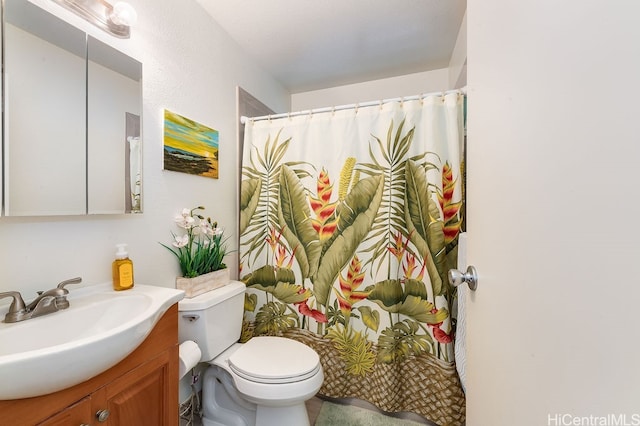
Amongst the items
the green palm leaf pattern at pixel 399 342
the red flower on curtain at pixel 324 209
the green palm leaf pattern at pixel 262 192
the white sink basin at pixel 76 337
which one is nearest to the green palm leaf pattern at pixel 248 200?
the green palm leaf pattern at pixel 262 192

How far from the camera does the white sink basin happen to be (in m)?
0.53

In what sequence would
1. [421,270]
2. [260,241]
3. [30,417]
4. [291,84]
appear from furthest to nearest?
Result: [291,84]
[260,241]
[421,270]
[30,417]

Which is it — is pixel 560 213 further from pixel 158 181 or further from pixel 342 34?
pixel 342 34

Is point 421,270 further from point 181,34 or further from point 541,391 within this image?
point 181,34

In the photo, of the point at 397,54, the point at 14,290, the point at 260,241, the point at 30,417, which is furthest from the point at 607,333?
the point at 397,54

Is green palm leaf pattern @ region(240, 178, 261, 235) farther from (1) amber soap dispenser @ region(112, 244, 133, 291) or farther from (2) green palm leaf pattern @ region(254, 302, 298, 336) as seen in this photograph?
(1) amber soap dispenser @ region(112, 244, 133, 291)

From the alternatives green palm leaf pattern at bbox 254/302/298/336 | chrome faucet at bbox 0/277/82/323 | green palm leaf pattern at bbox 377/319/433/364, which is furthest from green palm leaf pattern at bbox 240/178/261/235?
green palm leaf pattern at bbox 377/319/433/364

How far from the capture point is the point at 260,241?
5.73ft

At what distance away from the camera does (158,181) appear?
1.24 m

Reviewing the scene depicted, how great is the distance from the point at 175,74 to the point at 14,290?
1.11m

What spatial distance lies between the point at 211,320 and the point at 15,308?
68 cm

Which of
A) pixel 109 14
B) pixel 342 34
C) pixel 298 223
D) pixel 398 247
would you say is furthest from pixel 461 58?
pixel 109 14

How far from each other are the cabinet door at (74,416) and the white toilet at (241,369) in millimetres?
532

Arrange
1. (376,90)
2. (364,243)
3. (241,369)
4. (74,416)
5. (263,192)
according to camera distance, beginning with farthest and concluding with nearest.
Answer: (376,90), (263,192), (364,243), (241,369), (74,416)
